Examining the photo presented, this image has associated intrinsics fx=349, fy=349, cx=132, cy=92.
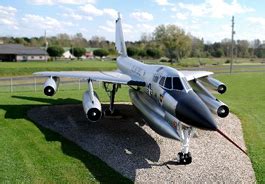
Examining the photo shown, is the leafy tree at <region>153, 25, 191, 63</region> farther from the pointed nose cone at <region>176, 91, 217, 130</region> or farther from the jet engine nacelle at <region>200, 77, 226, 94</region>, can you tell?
the pointed nose cone at <region>176, 91, 217, 130</region>

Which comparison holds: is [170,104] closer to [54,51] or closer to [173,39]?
[173,39]

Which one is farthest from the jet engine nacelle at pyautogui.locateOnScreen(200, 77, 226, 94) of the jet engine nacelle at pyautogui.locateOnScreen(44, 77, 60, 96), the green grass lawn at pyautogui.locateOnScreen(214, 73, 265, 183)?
the jet engine nacelle at pyautogui.locateOnScreen(44, 77, 60, 96)

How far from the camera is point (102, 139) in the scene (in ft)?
53.1

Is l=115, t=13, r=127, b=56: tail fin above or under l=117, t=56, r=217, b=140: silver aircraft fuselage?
above

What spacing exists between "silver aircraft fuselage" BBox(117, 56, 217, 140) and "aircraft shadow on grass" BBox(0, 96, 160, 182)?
1.28m

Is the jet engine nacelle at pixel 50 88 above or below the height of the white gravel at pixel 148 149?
above

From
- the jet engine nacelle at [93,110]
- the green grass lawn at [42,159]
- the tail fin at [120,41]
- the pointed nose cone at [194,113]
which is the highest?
the tail fin at [120,41]

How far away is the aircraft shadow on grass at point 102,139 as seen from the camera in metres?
13.2

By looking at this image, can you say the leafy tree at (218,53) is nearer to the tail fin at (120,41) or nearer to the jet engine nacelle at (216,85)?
the tail fin at (120,41)

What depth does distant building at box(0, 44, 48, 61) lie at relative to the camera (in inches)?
3627

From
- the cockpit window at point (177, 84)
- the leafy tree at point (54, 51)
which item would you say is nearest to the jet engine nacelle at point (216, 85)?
the cockpit window at point (177, 84)

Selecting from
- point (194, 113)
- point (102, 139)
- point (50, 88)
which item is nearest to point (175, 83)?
point (194, 113)

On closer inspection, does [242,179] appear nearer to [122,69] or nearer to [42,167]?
[42,167]

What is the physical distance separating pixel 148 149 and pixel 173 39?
273 feet
